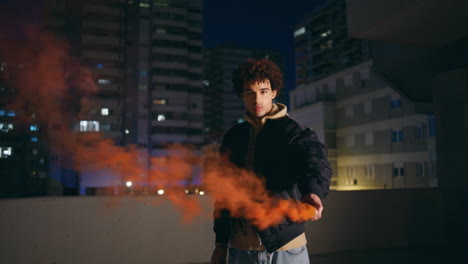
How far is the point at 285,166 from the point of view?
2.33 meters

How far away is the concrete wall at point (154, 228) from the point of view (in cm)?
542

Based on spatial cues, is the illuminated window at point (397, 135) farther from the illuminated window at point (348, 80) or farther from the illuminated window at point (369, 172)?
the illuminated window at point (348, 80)

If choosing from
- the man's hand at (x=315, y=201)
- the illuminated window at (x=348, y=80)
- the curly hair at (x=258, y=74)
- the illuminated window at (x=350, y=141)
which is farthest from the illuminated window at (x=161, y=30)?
the man's hand at (x=315, y=201)

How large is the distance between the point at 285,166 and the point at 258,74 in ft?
2.01

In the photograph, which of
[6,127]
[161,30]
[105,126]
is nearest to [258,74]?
[6,127]

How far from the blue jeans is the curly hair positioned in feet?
3.32

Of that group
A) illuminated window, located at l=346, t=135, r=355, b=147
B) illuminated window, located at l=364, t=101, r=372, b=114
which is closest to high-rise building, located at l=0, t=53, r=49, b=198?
illuminated window, located at l=364, t=101, r=372, b=114

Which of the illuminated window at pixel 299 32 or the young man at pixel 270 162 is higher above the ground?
the illuminated window at pixel 299 32

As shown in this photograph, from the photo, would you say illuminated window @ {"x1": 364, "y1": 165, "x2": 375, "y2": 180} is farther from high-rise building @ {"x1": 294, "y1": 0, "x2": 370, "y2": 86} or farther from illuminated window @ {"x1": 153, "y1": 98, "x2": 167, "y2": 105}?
illuminated window @ {"x1": 153, "y1": 98, "x2": 167, "y2": 105}

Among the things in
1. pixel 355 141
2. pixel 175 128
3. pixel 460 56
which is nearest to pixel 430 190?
pixel 460 56

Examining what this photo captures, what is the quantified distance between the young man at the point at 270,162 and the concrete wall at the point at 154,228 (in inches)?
150

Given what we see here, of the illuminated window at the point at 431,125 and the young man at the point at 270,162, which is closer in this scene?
the young man at the point at 270,162

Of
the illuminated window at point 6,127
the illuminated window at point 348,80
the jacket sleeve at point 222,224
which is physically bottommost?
the jacket sleeve at point 222,224

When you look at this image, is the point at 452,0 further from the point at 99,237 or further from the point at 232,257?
the point at 99,237
